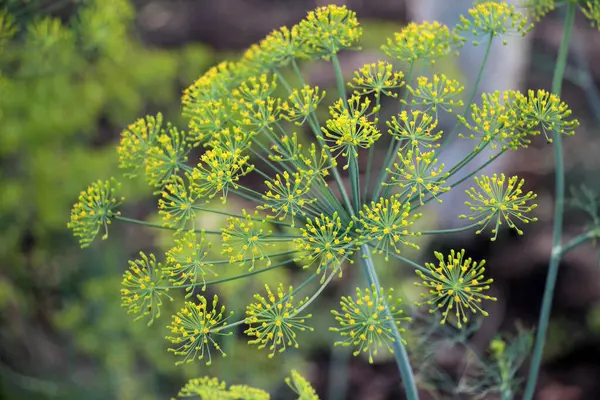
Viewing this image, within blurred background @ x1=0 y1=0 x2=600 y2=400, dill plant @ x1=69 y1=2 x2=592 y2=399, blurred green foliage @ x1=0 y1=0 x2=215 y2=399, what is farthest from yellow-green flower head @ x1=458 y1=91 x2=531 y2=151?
blurred green foliage @ x1=0 y1=0 x2=215 y2=399

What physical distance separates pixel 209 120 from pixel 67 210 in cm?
289

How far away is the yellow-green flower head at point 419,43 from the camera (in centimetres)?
141

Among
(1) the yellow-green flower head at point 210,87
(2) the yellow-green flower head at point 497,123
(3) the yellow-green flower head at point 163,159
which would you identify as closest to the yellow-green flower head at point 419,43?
(2) the yellow-green flower head at point 497,123

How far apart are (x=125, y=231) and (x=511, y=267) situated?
2754 mm

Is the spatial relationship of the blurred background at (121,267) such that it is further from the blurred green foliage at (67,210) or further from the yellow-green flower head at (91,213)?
the yellow-green flower head at (91,213)

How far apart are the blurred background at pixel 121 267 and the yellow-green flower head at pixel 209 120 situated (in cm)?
164

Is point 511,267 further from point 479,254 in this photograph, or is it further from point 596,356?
point 596,356

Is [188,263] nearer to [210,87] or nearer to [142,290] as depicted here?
[142,290]

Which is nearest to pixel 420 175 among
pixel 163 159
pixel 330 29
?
pixel 330 29

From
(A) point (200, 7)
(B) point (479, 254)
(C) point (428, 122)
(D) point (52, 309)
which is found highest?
(A) point (200, 7)

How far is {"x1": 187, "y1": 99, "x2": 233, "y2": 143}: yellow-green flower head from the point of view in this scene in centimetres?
137

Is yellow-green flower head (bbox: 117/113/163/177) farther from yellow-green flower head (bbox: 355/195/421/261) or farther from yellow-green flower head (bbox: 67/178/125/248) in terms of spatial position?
yellow-green flower head (bbox: 355/195/421/261)

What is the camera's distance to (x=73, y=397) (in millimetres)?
3854

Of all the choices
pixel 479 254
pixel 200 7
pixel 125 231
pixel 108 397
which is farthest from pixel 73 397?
pixel 200 7
